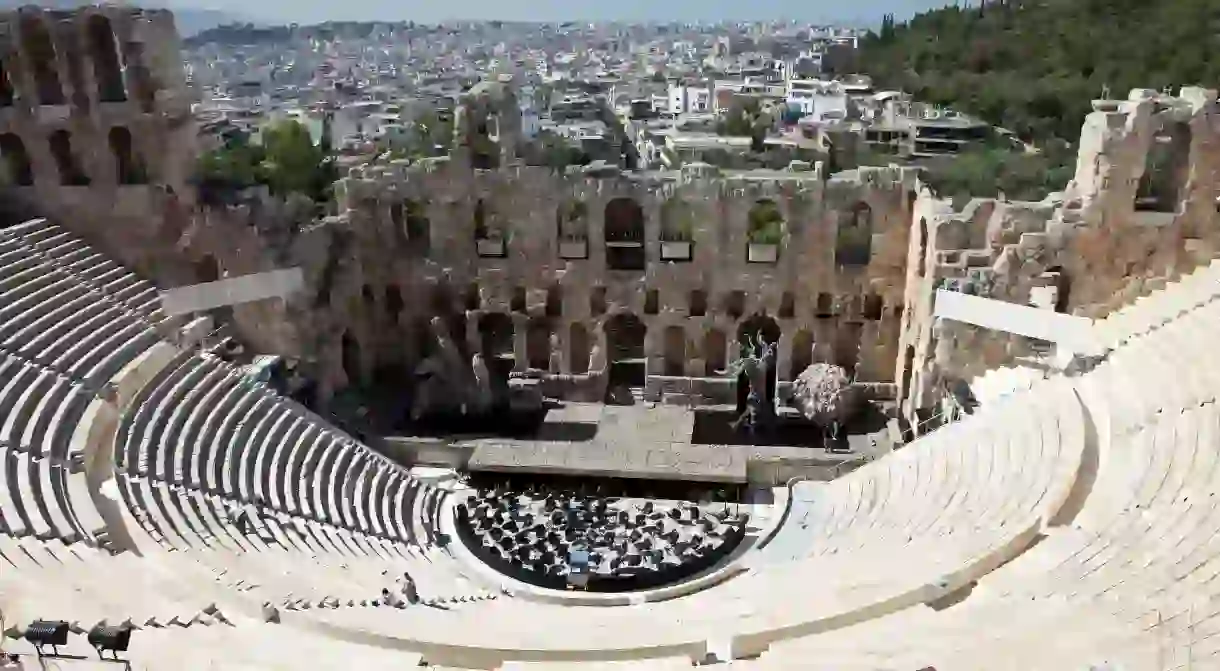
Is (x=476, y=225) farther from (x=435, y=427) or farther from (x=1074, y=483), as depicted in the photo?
(x=1074, y=483)

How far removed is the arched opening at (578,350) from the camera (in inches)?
1028

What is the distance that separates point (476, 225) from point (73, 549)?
1441 cm

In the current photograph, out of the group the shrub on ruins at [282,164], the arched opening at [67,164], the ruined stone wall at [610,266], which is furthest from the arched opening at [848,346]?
the shrub on ruins at [282,164]

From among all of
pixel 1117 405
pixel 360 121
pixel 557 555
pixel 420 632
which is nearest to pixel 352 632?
pixel 420 632

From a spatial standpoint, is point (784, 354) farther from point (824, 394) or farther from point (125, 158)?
point (125, 158)

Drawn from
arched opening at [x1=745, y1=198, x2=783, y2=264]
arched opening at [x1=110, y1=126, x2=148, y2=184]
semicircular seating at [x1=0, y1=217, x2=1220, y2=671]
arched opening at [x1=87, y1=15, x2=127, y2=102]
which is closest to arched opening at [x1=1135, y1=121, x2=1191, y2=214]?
semicircular seating at [x1=0, y1=217, x2=1220, y2=671]

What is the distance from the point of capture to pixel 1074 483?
49.3 ft

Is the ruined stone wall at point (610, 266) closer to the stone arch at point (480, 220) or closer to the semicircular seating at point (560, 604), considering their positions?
the stone arch at point (480, 220)

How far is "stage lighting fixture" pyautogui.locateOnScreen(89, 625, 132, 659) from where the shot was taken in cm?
931

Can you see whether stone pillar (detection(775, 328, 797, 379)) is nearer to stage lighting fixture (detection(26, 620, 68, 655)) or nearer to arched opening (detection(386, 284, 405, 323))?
arched opening (detection(386, 284, 405, 323))

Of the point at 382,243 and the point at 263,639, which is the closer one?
the point at 263,639

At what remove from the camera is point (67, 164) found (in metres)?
22.8

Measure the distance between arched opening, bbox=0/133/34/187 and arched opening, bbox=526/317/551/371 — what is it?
42.8ft

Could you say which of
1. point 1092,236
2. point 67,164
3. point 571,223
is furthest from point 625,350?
point 67,164
